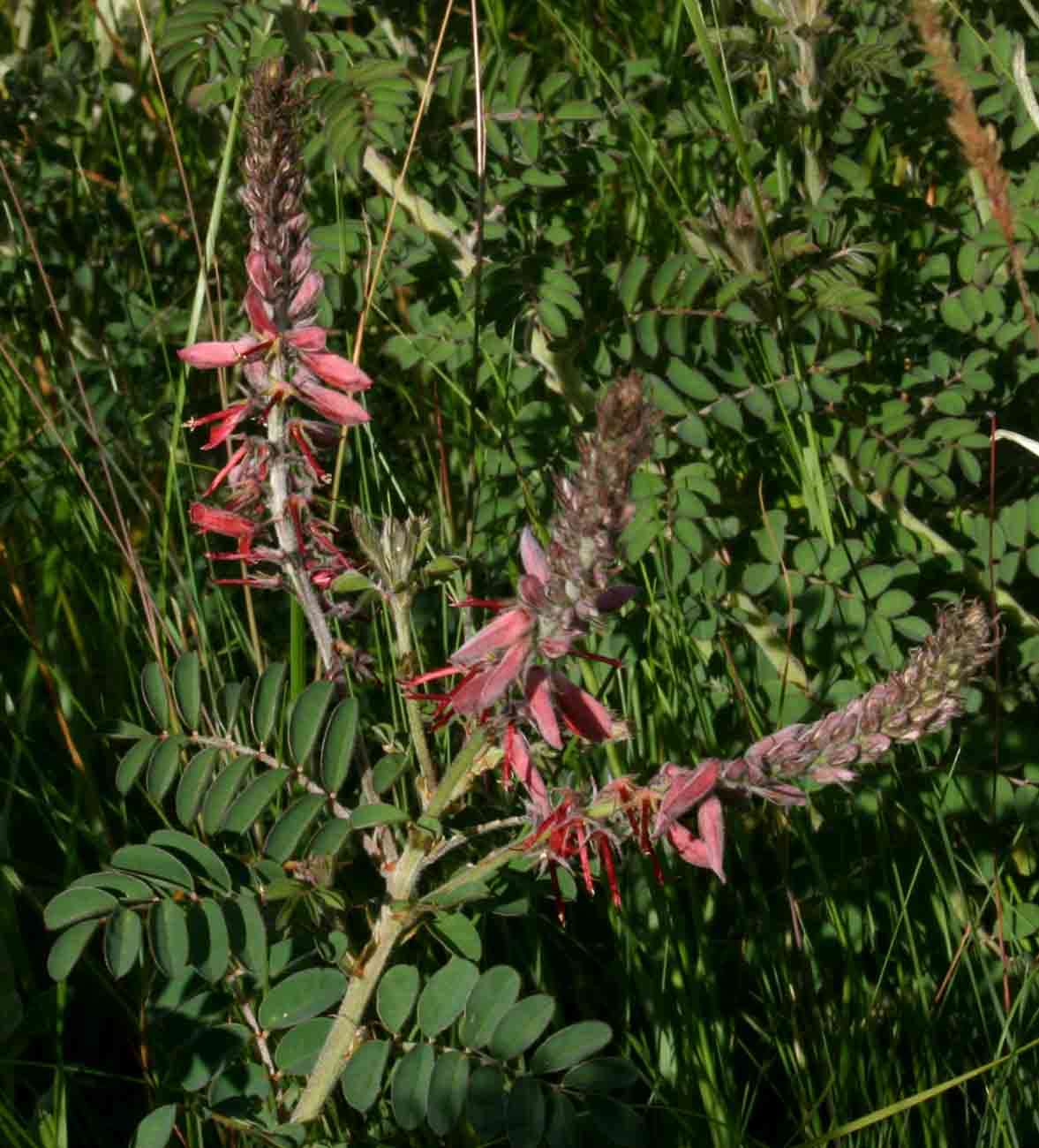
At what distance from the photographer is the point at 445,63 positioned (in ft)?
6.72

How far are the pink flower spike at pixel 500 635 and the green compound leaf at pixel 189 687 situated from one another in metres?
0.56

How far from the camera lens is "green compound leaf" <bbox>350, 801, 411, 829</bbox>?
136 cm

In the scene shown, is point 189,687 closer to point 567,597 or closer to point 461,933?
point 461,933

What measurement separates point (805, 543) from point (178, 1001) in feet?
3.11

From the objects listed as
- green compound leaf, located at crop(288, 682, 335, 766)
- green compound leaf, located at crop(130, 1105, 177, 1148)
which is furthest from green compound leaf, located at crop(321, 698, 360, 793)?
green compound leaf, located at crop(130, 1105, 177, 1148)

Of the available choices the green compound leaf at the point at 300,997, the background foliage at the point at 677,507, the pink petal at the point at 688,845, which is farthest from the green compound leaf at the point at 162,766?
the pink petal at the point at 688,845

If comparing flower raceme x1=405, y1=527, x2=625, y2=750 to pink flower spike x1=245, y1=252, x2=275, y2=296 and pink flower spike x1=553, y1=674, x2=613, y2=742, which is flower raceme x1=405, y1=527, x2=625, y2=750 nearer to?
pink flower spike x1=553, y1=674, x2=613, y2=742

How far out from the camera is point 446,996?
1404 mm

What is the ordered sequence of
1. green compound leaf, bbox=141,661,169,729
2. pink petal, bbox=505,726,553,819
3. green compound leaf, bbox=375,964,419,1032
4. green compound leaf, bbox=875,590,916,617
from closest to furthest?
pink petal, bbox=505,726,553,819 < green compound leaf, bbox=375,964,419,1032 < green compound leaf, bbox=141,661,169,729 < green compound leaf, bbox=875,590,916,617

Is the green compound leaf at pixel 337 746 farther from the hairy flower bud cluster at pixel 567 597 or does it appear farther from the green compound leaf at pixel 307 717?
the hairy flower bud cluster at pixel 567 597

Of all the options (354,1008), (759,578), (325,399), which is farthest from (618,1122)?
(759,578)

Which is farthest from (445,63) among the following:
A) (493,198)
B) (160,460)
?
(160,460)

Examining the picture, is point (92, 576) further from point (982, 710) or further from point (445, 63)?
point (982, 710)

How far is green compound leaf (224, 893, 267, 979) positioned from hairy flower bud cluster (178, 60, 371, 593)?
0.30 metres
